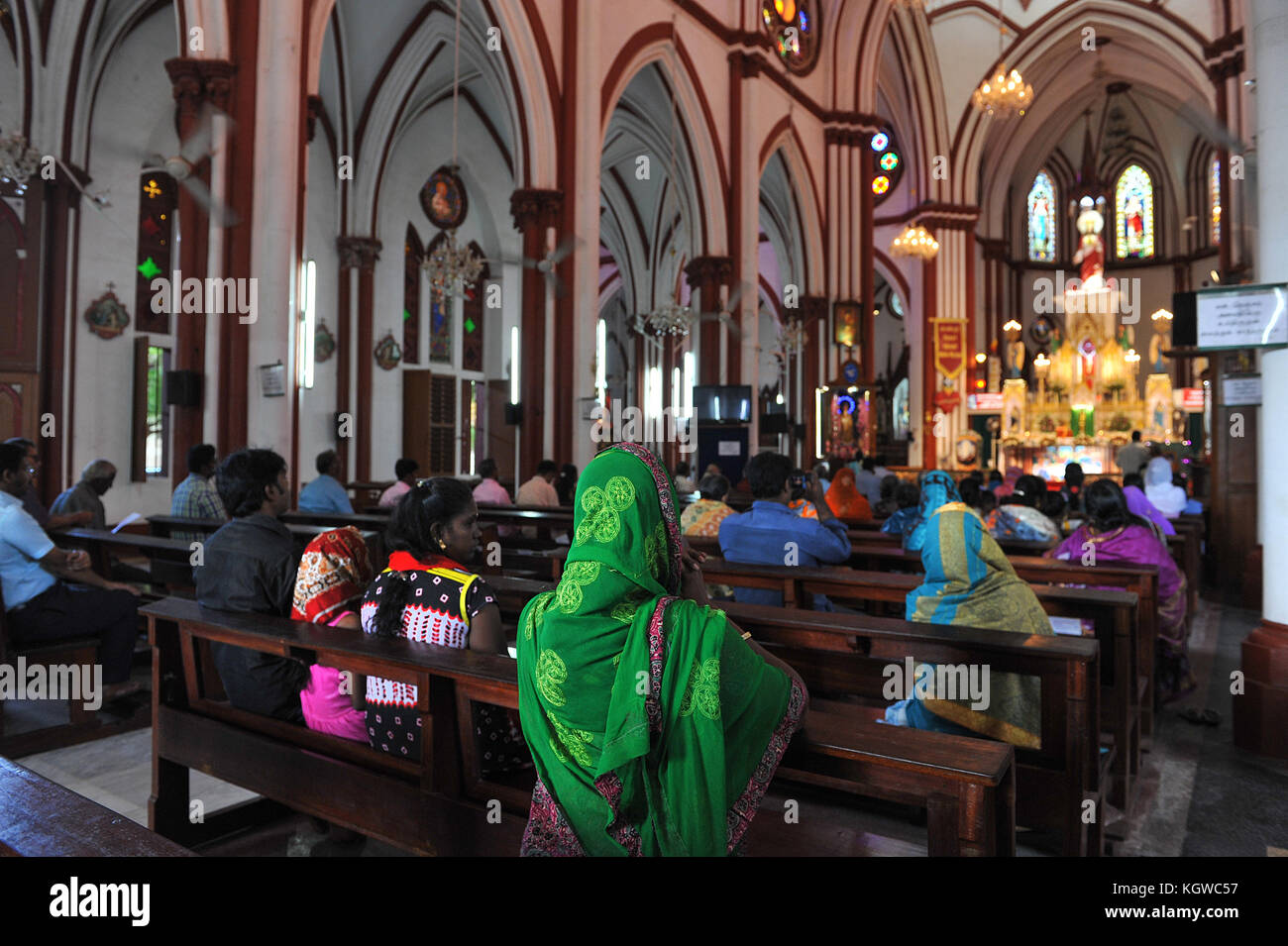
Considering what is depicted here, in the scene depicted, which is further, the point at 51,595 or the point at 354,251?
the point at 354,251

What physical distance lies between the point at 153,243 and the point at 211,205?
5888 millimetres

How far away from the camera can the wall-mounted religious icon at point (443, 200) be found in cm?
1611

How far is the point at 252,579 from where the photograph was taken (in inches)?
106

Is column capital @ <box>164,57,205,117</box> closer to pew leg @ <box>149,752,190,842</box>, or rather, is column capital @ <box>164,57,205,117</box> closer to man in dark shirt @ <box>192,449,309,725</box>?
man in dark shirt @ <box>192,449,309,725</box>

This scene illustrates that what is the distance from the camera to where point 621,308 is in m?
27.0

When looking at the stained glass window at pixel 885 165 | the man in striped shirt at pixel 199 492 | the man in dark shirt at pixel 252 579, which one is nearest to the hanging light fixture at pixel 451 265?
the man in striped shirt at pixel 199 492

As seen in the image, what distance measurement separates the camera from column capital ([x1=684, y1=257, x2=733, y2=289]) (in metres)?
13.9

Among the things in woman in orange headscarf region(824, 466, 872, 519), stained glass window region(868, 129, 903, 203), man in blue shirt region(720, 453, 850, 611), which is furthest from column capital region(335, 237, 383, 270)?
stained glass window region(868, 129, 903, 203)

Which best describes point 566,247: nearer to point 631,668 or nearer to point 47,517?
point 47,517

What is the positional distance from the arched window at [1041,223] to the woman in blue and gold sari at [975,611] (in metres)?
28.9

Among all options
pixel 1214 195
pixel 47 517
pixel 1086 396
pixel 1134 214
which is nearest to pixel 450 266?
pixel 47 517
